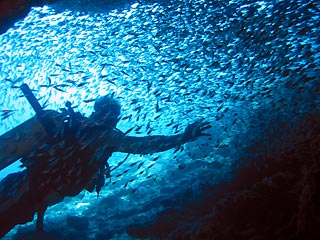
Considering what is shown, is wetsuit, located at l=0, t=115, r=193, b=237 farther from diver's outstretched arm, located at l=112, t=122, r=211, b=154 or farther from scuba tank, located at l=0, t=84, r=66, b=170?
scuba tank, located at l=0, t=84, r=66, b=170

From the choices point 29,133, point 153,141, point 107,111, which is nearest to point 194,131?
point 153,141

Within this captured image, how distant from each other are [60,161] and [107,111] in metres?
1.81

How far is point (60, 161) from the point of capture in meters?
6.05

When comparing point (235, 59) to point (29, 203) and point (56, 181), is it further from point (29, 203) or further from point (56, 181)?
point (29, 203)

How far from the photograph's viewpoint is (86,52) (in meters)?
10.9

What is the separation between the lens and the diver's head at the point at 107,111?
21.9 feet

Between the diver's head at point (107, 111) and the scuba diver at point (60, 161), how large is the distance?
104 millimetres

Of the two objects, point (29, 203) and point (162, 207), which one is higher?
point (29, 203)

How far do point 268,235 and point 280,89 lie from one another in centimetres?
590

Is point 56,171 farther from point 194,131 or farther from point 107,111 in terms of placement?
point 194,131

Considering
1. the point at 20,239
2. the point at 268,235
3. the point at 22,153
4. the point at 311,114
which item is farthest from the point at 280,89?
the point at 20,239

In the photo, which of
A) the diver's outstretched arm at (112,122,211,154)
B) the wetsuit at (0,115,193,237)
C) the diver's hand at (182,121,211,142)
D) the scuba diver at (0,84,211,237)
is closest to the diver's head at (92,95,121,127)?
the scuba diver at (0,84,211,237)

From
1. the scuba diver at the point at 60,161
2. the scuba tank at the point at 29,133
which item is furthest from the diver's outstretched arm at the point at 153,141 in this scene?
the scuba tank at the point at 29,133

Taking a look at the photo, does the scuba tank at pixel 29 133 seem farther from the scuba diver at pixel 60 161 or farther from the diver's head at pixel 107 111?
the diver's head at pixel 107 111
